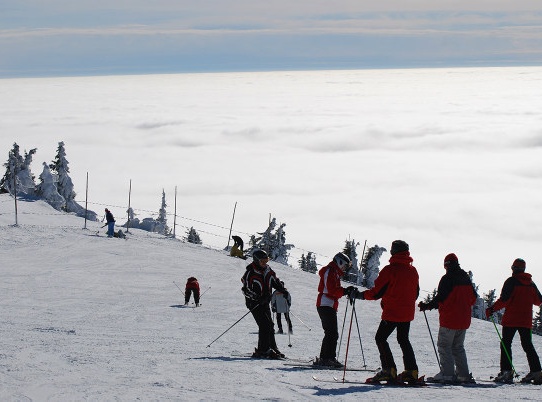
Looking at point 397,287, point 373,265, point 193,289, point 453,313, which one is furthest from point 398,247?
point 373,265

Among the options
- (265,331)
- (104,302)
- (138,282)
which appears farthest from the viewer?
(138,282)

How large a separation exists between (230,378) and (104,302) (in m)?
11.3

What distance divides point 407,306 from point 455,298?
0.90 metres

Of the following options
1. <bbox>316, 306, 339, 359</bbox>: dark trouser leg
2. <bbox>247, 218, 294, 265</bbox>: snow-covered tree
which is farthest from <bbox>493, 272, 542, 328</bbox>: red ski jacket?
<bbox>247, 218, 294, 265</bbox>: snow-covered tree

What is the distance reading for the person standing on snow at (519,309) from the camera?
1011 centimetres

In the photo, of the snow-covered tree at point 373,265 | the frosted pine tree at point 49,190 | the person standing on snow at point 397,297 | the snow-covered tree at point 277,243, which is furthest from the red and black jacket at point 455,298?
the frosted pine tree at point 49,190

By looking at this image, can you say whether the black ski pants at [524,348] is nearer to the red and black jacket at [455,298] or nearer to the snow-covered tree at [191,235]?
the red and black jacket at [455,298]

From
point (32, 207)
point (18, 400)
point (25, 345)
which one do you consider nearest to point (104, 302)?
point (25, 345)

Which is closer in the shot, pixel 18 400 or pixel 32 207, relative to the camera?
pixel 18 400

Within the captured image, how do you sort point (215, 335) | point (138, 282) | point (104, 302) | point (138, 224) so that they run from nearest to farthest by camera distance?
point (215, 335) → point (104, 302) → point (138, 282) → point (138, 224)

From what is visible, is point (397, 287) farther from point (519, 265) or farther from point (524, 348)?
point (524, 348)

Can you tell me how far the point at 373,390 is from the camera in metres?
8.37

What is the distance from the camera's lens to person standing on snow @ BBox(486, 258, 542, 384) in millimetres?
10109

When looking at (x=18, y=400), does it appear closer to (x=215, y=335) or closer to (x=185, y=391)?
(x=185, y=391)
